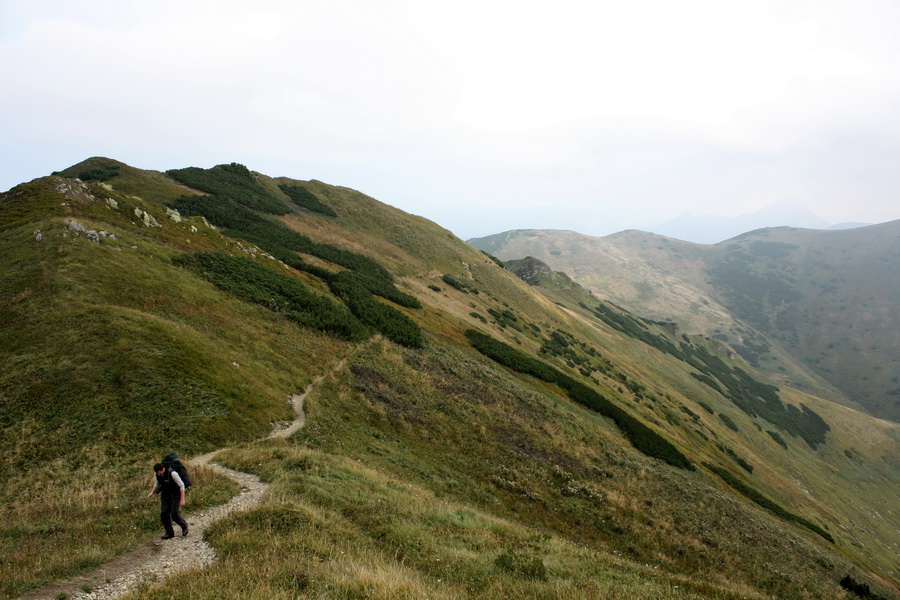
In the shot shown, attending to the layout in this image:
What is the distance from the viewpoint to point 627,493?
84.5 ft

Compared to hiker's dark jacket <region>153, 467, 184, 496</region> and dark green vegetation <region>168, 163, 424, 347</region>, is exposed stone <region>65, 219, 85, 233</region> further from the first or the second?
hiker's dark jacket <region>153, 467, 184, 496</region>

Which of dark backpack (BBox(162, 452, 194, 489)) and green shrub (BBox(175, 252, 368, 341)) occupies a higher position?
green shrub (BBox(175, 252, 368, 341))

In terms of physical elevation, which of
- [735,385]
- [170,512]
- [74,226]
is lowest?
[735,385]

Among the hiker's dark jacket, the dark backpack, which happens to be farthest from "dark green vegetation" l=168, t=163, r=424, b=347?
the hiker's dark jacket

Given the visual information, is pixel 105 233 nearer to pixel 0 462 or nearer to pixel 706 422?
pixel 0 462

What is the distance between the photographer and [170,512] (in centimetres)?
1027

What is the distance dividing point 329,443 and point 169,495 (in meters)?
10.3

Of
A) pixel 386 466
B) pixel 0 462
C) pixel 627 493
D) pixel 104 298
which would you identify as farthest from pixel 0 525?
pixel 627 493

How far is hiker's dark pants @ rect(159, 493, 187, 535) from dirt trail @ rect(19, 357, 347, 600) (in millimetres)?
304

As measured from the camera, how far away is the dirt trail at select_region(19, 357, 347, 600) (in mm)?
7426

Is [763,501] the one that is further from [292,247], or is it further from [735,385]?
[735,385]

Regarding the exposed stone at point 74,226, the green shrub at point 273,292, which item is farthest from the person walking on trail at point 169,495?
the exposed stone at point 74,226

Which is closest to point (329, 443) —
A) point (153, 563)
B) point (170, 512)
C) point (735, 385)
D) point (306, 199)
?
point (170, 512)

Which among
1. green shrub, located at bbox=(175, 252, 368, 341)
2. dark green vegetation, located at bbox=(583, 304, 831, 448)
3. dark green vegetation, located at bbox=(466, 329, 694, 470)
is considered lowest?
dark green vegetation, located at bbox=(583, 304, 831, 448)
